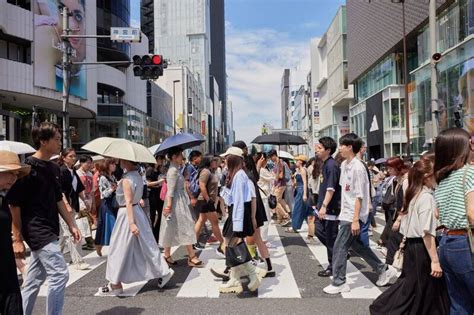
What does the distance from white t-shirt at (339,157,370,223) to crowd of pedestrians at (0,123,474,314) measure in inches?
0.5

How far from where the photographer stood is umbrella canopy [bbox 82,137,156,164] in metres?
5.17

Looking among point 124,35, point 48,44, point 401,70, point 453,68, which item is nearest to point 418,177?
point 124,35

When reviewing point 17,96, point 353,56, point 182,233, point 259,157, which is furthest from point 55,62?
point 353,56

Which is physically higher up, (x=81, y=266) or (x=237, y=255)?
(x=237, y=255)

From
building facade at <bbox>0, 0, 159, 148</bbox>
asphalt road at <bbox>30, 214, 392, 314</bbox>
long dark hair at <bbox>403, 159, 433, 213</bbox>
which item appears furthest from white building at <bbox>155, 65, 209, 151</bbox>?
long dark hair at <bbox>403, 159, 433, 213</bbox>

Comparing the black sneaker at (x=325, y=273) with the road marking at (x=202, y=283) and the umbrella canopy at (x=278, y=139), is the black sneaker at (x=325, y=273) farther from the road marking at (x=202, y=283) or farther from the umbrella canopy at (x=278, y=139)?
the umbrella canopy at (x=278, y=139)

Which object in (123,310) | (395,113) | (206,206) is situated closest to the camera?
(123,310)

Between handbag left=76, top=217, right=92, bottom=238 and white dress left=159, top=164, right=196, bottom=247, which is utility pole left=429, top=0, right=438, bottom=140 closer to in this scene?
white dress left=159, top=164, right=196, bottom=247

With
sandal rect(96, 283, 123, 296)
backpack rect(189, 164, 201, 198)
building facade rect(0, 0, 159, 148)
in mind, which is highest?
building facade rect(0, 0, 159, 148)

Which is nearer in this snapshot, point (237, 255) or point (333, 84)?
point (237, 255)

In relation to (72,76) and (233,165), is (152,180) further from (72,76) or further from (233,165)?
(72,76)

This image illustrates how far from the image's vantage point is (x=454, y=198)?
9.81ft

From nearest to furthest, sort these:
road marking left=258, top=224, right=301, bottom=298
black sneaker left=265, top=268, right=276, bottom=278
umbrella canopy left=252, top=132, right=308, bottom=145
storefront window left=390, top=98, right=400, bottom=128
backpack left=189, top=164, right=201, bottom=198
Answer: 1. road marking left=258, top=224, right=301, bottom=298
2. black sneaker left=265, top=268, right=276, bottom=278
3. backpack left=189, top=164, right=201, bottom=198
4. umbrella canopy left=252, top=132, right=308, bottom=145
5. storefront window left=390, top=98, right=400, bottom=128

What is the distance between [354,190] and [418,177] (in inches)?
56.7
